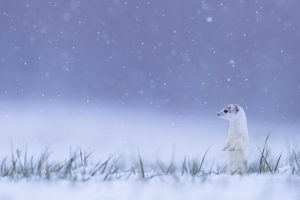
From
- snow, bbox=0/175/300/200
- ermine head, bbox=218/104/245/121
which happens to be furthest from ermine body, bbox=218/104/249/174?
snow, bbox=0/175/300/200

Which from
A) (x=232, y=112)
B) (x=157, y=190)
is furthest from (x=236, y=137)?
(x=157, y=190)

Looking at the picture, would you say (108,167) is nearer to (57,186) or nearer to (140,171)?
(140,171)

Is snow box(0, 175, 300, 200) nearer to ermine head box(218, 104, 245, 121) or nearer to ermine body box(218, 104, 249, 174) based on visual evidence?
ermine body box(218, 104, 249, 174)

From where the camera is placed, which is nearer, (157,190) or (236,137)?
(157,190)

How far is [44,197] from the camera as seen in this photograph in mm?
3506

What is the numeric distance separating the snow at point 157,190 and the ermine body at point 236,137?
90.9 inches

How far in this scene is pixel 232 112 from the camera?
771cm

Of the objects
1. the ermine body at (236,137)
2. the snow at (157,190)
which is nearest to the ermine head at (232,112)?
the ermine body at (236,137)

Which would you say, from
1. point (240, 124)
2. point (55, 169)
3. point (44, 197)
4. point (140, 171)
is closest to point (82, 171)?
point (55, 169)

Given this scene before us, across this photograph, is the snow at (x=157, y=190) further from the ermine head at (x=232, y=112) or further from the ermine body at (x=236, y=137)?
the ermine head at (x=232, y=112)

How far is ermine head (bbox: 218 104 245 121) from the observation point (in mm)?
7653

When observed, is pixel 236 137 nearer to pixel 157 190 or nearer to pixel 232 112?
pixel 232 112

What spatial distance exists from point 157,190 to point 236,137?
3.58 meters

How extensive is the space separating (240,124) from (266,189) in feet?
12.0
